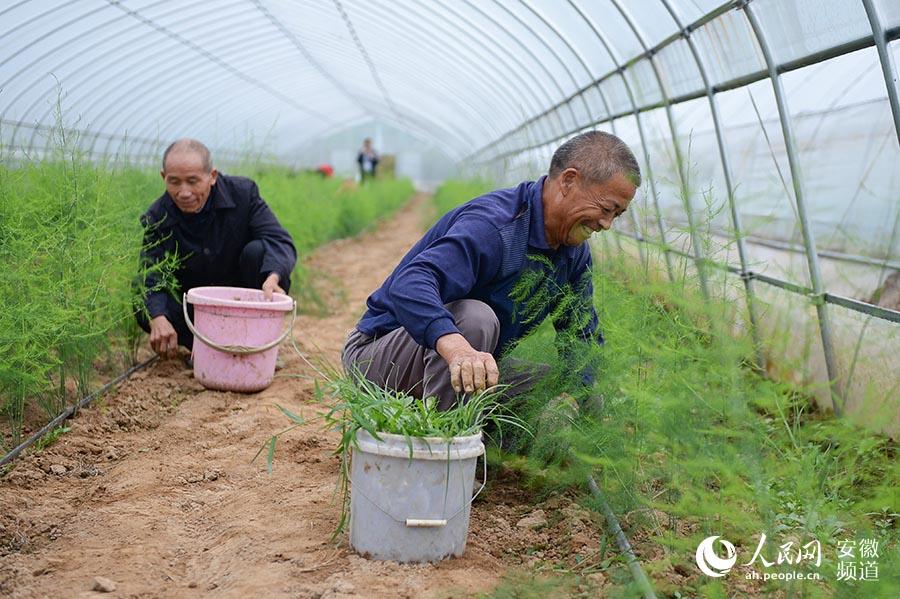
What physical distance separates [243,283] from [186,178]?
24.8 inches

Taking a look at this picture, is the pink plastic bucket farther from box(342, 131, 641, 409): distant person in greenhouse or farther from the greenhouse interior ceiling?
box(342, 131, 641, 409): distant person in greenhouse

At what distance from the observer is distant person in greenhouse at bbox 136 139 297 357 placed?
155 inches

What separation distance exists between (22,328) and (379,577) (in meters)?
1.50

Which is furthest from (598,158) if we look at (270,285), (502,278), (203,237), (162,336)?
(203,237)

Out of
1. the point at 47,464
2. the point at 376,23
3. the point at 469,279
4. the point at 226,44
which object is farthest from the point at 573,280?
the point at 226,44

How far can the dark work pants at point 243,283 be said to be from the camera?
4.24 metres

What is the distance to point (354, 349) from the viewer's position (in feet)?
9.36

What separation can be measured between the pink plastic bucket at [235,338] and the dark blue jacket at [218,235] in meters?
0.20

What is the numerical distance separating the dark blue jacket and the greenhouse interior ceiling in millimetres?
457

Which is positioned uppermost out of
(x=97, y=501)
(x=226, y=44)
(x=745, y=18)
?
(x=226, y=44)

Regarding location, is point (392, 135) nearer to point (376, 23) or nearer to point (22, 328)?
point (376, 23)

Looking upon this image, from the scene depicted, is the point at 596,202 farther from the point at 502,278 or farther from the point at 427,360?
the point at 427,360

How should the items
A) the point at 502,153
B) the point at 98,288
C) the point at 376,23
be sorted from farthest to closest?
the point at 502,153 < the point at 376,23 < the point at 98,288

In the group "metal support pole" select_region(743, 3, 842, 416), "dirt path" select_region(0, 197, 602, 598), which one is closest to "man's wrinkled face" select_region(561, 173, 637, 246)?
"dirt path" select_region(0, 197, 602, 598)
